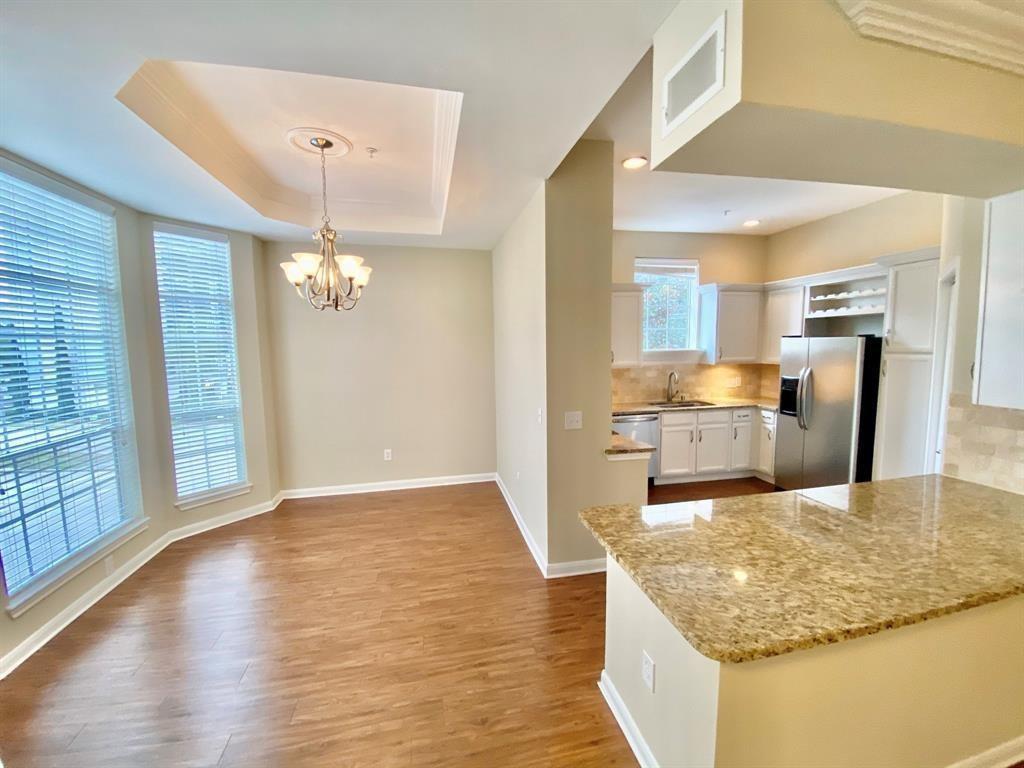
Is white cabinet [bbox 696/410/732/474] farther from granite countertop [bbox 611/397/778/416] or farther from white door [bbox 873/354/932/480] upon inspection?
white door [bbox 873/354/932/480]

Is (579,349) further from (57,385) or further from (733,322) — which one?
(57,385)

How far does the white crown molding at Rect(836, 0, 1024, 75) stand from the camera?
3.45 feet

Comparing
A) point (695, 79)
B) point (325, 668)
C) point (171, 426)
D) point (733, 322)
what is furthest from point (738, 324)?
point (171, 426)

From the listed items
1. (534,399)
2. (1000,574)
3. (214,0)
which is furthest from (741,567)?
(214,0)

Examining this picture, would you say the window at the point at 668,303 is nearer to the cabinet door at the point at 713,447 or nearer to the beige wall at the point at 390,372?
the cabinet door at the point at 713,447

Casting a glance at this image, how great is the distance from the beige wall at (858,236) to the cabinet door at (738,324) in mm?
606

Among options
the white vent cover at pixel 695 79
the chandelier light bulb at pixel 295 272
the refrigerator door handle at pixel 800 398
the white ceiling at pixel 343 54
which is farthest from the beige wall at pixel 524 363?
the refrigerator door handle at pixel 800 398

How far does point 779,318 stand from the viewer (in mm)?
4621

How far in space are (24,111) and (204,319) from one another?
2.02m

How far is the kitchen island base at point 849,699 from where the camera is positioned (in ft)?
3.76

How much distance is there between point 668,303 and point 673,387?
1.05 metres

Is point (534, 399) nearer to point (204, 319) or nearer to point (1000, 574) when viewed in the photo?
point (1000, 574)

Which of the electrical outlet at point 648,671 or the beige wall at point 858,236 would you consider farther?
the beige wall at point 858,236

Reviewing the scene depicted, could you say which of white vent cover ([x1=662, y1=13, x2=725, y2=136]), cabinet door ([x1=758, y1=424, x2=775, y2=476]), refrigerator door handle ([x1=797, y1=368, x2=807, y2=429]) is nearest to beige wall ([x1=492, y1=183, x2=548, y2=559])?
white vent cover ([x1=662, y1=13, x2=725, y2=136])
